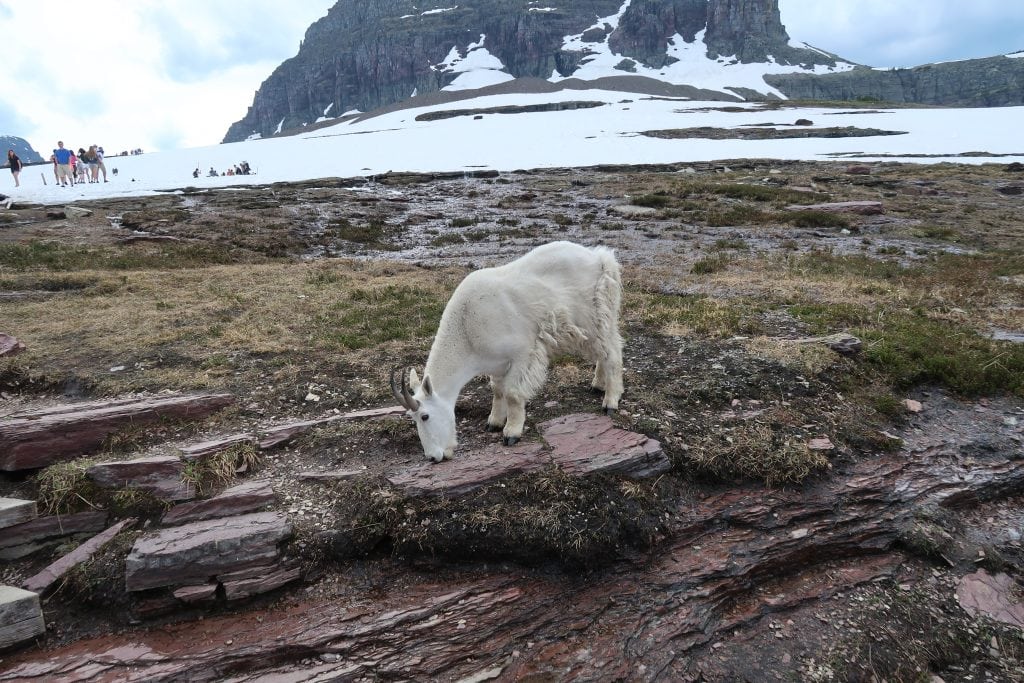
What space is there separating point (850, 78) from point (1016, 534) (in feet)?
688

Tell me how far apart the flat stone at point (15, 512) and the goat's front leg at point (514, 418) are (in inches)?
205

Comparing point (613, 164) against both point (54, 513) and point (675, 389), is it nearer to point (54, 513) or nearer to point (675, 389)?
point (675, 389)

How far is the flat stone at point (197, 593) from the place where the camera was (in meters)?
5.28

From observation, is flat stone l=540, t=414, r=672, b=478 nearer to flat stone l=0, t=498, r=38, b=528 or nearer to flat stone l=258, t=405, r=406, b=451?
flat stone l=258, t=405, r=406, b=451

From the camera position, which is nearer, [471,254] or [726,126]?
[471,254]

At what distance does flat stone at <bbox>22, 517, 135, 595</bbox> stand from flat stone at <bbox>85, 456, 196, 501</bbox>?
1.54 ft

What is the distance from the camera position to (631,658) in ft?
16.2

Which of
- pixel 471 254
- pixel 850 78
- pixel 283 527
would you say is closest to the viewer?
pixel 283 527

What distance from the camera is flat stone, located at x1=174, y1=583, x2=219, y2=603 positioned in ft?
17.3

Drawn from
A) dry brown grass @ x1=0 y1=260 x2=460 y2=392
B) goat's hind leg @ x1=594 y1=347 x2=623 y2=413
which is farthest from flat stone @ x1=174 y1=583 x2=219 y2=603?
goat's hind leg @ x1=594 y1=347 x2=623 y2=413

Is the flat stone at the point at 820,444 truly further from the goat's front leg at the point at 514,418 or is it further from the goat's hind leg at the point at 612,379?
the goat's front leg at the point at 514,418

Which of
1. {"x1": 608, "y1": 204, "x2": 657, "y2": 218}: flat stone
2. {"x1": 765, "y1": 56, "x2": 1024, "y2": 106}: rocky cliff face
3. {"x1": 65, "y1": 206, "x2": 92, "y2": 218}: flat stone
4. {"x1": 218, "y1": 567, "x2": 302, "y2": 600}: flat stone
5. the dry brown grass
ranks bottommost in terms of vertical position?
{"x1": 218, "y1": 567, "x2": 302, "y2": 600}: flat stone

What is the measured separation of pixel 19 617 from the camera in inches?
195

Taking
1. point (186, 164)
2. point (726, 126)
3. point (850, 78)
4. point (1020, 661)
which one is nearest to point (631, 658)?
point (1020, 661)
